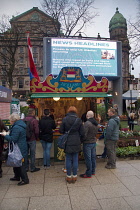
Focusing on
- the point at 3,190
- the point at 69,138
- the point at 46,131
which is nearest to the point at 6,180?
the point at 3,190

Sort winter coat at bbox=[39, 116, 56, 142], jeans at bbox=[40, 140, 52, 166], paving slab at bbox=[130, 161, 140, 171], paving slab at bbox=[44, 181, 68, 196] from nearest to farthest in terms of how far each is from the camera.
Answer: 1. paving slab at bbox=[44, 181, 68, 196]
2. winter coat at bbox=[39, 116, 56, 142]
3. jeans at bbox=[40, 140, 52, 166]
4. paving slab at bbox=[130, 161, 140, 171]

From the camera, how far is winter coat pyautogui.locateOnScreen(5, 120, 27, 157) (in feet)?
13.4

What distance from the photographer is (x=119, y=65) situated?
1795 centimetres

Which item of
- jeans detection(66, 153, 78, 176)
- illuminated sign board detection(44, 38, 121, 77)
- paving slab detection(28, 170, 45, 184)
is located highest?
illuminated sign board detection(44, 38, 121, 77)

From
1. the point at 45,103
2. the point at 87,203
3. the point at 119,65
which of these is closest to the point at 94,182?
the point at 87,203

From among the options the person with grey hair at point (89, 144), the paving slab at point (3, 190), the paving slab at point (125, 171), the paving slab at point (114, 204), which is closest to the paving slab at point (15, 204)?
the paving slab at point (3, 190)

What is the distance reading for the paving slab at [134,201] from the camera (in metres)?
3.35

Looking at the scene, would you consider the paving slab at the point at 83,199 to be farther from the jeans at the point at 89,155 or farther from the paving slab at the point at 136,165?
the paving slab at the point at 136,165

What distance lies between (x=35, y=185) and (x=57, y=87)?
3.71 metres

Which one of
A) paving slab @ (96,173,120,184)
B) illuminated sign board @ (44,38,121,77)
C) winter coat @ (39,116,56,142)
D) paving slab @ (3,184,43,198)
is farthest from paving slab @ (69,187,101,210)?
illuminated sign board @ (44,38,121,77)

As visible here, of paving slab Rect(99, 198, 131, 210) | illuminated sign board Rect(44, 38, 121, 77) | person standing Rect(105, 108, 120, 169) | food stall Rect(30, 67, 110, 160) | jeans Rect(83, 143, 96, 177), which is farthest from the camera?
illuminated sign board Rect(44, 38, 121, 77)

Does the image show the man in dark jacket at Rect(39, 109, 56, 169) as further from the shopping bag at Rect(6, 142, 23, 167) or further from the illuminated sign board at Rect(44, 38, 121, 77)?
the illuminated sign board at Rect(44, 38, 121, 77)

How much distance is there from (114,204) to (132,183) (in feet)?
3.73

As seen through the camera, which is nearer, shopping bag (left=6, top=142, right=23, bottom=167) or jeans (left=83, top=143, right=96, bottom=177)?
shopping bag (left=6, top=142, right=23, bottom=167)
